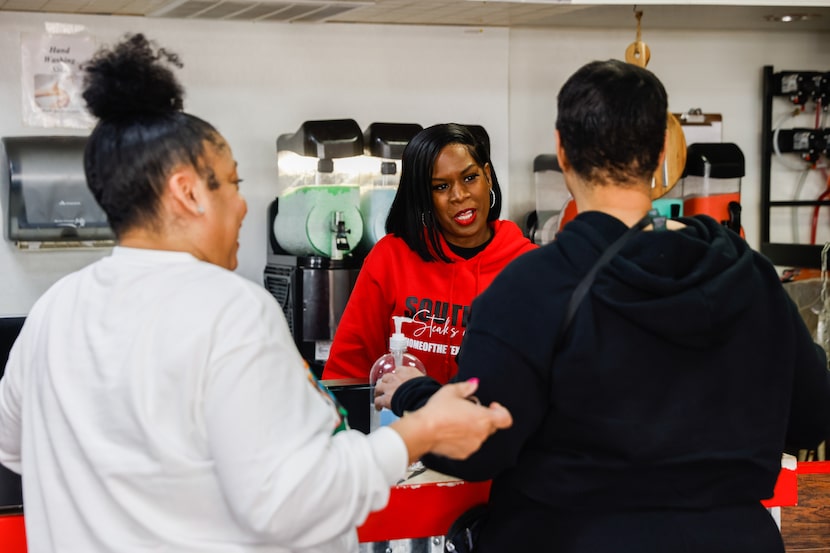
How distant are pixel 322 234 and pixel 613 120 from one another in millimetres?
2384

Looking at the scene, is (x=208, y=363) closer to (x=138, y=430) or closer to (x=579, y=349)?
(x=138, y=430)

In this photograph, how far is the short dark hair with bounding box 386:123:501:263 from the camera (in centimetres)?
267

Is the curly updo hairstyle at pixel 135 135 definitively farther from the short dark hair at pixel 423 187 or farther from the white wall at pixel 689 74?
the white wall at pixel 689 74

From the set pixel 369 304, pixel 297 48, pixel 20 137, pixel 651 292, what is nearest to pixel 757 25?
pixel 297 48

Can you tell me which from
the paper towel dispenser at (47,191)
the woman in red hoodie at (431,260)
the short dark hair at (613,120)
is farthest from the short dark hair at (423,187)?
the paper towel dispenser at (47,191)

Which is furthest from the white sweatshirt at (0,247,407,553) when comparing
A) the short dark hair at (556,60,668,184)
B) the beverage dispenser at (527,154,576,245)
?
the beverage dispenser at (527,154,576,245)

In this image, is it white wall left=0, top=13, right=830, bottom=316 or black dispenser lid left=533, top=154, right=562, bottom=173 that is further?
black dispenser lid left=533, top=154, right=562, bottom=173

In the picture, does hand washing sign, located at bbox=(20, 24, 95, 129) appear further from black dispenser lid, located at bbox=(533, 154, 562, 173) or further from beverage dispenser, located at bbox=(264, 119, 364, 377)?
black dispenser lid, located at bbox=(533, 154, 562, 173)

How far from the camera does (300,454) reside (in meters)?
1.20

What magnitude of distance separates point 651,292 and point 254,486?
0.64 m

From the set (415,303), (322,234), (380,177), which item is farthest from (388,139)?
(415,303)

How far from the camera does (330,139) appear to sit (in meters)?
3.72

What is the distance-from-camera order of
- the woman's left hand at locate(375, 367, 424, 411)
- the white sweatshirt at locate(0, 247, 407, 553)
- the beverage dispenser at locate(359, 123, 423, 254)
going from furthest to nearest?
the beverage dispenser at locate(359, 123, 423, 254)
the woman's left hand at locate(375, 367, 424, 411)
the white sweatshirt at locate(0, 247, 407, 553)

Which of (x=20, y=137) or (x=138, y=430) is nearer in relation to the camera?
(x=138, y=430)
